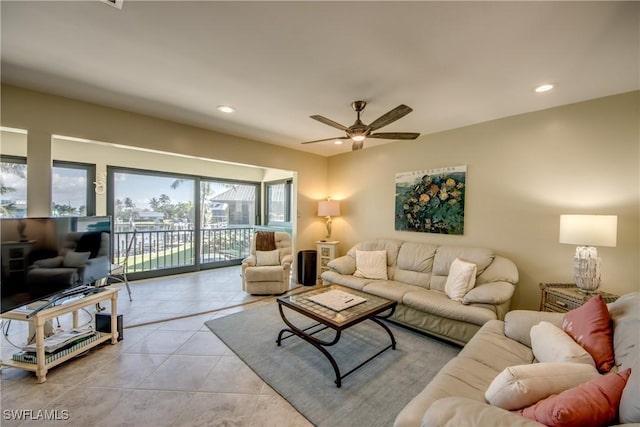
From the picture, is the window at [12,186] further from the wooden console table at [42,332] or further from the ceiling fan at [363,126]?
the ceiling fan at [363,126]

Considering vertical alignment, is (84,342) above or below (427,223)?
below

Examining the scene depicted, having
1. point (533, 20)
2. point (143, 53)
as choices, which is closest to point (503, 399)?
point (533, 20)

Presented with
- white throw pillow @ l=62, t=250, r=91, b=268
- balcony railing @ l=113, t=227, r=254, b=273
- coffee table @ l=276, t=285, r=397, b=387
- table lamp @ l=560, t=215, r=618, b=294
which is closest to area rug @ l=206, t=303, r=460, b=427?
coffee table @ l=276, t=285, r=397, b=387

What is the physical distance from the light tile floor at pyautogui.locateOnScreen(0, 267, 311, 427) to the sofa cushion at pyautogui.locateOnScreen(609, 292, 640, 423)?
157 cm

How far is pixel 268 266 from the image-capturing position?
4281mm

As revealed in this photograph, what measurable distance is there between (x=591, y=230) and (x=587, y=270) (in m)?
0.37

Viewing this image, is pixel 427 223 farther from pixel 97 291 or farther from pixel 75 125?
pixel 75 125

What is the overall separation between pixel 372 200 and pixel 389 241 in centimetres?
86

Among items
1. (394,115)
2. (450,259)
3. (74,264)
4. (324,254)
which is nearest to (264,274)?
(324,254)

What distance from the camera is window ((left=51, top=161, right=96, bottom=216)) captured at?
380 centimetres

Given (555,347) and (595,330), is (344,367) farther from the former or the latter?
(595,330)

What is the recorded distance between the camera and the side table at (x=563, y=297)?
7.29 ft

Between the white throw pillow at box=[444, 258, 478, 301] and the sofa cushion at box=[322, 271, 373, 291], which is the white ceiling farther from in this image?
the sofa cushion at box=[322, 271, 373, 291]

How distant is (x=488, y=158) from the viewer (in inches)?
127
